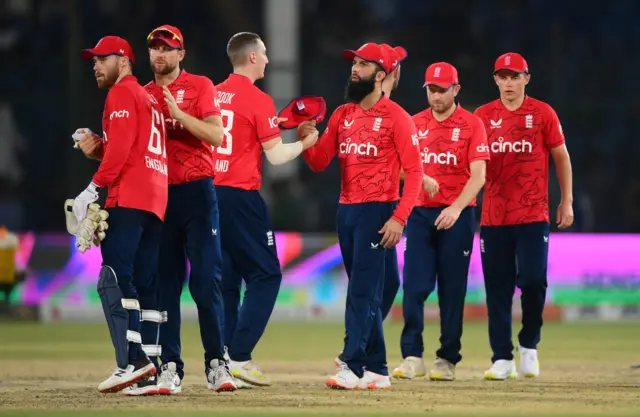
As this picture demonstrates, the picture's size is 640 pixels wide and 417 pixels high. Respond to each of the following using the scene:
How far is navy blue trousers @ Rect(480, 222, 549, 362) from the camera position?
417 inches

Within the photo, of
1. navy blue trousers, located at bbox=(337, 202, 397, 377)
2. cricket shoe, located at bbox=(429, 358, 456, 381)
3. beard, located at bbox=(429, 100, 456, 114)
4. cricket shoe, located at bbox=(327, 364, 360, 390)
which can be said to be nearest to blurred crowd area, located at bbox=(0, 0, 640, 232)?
beard, located at bbox=(429, 100, 456, 114)

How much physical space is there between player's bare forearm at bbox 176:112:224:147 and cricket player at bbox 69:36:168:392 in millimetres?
189

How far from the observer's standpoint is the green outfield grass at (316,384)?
7.86m

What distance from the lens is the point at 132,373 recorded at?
27.5ft

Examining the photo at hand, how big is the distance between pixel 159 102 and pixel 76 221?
1.02m

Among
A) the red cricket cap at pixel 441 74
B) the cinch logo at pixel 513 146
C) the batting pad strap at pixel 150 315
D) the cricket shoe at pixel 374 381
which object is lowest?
the cricket shoe at pixel 374 381

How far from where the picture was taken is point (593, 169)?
23531 millimetres

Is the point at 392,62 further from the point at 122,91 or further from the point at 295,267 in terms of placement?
the point at 295,267

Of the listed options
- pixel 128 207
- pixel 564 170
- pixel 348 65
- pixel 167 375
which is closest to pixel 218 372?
pixel 167 375

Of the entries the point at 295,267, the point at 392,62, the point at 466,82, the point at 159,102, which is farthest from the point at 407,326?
the point at 466,82

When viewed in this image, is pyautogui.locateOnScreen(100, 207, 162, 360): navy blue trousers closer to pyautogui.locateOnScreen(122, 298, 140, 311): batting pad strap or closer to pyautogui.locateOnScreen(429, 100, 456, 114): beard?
pyautogui.locateOnScreen(122, 298, 140, 311): batting pad strap

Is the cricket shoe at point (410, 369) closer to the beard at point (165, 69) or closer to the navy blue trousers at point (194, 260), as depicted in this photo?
the navy blue trousers at point (194, 260)

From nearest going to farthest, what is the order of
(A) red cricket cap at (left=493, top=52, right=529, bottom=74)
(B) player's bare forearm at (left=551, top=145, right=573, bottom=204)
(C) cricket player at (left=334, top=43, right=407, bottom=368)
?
(C) cricket player at (left=334, top=43, right=407, bottom=368)
(A) red cricket cap at (left=493, top=52, right=529, bottom=74)
(B) player's bare forearm at (left=551, top=145, right=573, bottom=204)

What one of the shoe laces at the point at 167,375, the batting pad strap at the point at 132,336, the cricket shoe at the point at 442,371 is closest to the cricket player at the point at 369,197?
the cricket shoe at the point at 442,371
